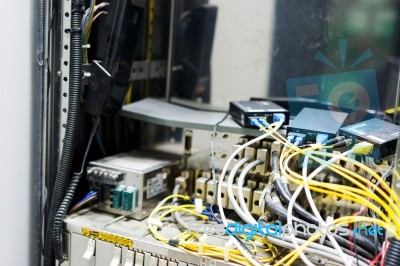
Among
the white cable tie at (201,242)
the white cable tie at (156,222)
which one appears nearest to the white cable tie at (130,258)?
the white cable tie at (156,222)

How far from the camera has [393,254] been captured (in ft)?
3.01

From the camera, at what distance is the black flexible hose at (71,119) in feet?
4.16

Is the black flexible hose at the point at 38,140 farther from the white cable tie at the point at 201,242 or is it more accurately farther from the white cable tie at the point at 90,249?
the white cable tie at the point at 201,242

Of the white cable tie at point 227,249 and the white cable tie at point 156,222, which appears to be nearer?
the white cable tie at point 227,249

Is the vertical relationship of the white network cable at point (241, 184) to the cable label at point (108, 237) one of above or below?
above

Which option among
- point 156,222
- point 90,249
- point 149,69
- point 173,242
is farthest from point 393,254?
point 149,69

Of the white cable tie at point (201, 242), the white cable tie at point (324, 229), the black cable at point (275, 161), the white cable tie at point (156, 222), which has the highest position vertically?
the black cable at point (275, 161)

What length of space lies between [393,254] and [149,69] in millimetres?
1113

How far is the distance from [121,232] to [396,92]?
0.93 m

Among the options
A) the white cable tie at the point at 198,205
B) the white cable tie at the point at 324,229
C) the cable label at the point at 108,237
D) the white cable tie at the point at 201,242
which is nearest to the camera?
the white cable tie at the point at 324,229

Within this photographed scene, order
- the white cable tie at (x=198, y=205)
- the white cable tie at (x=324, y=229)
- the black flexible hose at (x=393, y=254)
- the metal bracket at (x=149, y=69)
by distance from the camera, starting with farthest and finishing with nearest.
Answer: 1. the metal bracket at (x=149, y=69)
2. the white cable tie at (x=198, y=205)
3. the white cable tie at (x=324, y=229)
4. the black flexible hose at (x=393, y=254)

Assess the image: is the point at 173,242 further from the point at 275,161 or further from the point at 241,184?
the point at 275,161

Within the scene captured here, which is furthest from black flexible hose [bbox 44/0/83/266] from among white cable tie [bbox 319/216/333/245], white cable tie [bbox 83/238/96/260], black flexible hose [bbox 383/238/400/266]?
black flexible hose [bbox 383/238/400/266]

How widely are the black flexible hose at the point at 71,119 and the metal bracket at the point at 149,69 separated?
0.40 m
